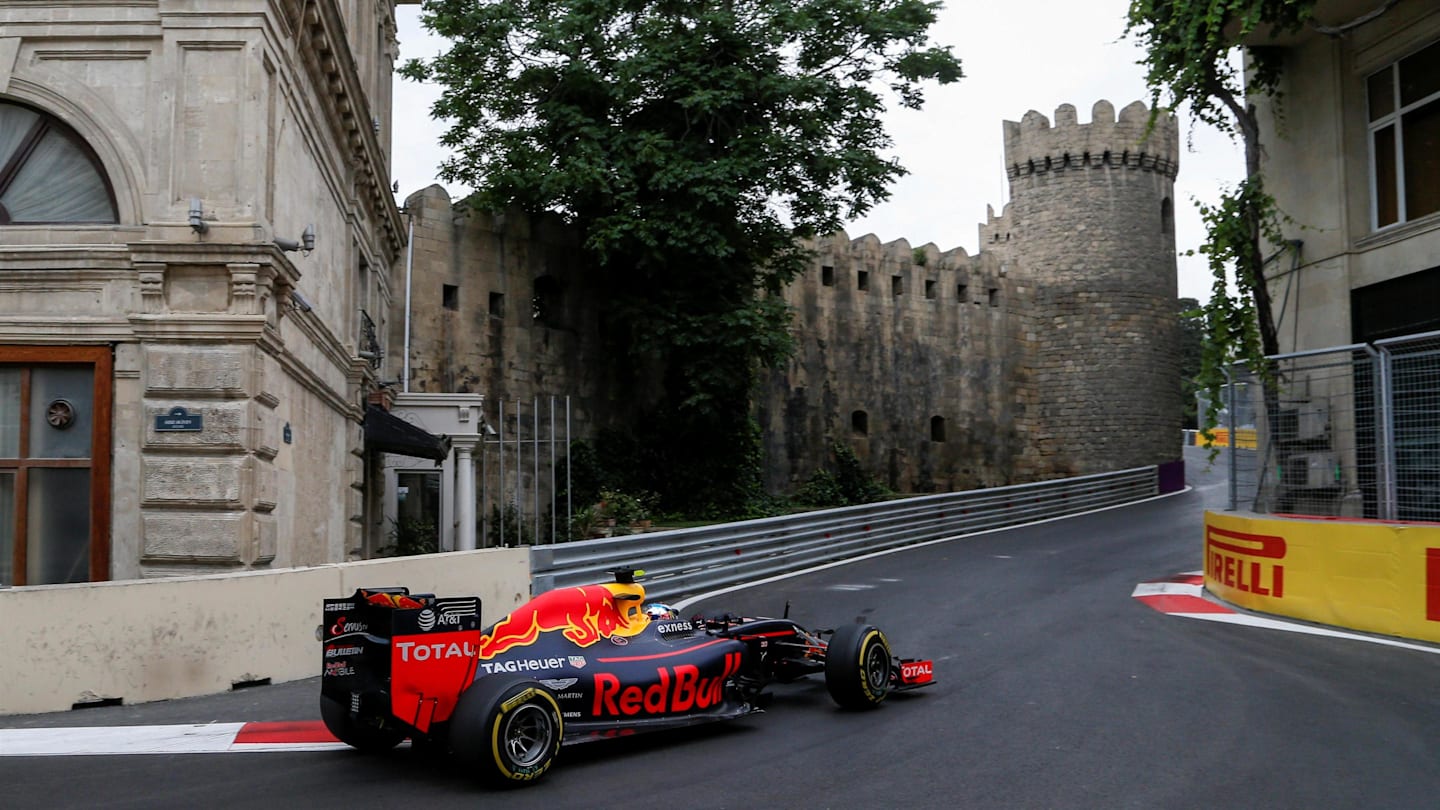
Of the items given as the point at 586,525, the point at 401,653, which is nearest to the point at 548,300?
the point at 586,525

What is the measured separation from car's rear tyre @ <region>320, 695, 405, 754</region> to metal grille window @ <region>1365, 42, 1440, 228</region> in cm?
1462

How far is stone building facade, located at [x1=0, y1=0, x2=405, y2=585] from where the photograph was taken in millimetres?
11484

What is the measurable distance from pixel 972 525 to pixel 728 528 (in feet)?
34.9

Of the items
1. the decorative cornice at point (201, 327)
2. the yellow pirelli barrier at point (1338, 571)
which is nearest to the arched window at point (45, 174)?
the decorative cornice at point (201, 327)

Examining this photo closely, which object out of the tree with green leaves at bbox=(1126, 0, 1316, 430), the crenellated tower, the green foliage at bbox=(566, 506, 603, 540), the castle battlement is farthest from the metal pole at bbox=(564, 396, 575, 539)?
the castle battlement

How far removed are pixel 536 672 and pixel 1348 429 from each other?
9.30 metres

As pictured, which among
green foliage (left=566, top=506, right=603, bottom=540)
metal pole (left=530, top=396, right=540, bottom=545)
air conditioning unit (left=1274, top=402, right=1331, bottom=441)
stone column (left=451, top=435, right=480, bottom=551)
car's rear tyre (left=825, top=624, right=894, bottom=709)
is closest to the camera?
car's rear tyre (left=825, top=624, right=894, bottom=709)

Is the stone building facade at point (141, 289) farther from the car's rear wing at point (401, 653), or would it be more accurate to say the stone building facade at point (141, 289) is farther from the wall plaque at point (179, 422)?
the car's rear wing at point (401, 653)

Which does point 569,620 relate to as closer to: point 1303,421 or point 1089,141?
point 1303,421

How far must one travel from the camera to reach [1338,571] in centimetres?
1237

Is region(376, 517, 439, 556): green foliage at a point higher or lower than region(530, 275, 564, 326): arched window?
lower

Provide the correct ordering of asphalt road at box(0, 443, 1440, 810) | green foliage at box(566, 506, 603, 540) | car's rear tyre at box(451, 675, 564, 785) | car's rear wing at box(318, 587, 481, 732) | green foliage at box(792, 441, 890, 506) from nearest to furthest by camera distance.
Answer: asphalt road at box(0, 443, 1440, 810) → car's rear tyre at box(451, 675, 564, 785) → car's rear wing at box(318, 587, 481, 732) → green foliage at box(566, 506, 603, 540) → green foliage at box(792, 441, 890, 506)

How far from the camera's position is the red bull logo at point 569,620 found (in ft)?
24.1

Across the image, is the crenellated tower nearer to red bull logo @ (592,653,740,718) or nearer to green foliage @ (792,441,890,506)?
green foliage @ (792,441,890,506)
